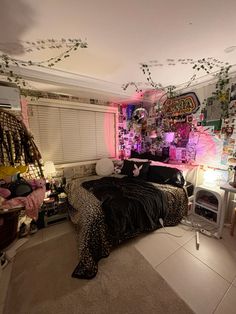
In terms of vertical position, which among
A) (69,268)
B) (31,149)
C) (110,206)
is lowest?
(69,268)

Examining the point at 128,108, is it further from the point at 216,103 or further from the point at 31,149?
the point at 31,149

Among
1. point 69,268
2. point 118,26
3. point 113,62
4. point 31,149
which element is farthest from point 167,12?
point 69,268

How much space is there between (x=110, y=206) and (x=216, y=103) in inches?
90.8

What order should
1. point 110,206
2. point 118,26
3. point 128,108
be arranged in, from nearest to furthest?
point 118,26
point 110,206
point 128,108

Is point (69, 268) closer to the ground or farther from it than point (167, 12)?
closer to the ground

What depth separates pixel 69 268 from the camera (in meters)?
1.60

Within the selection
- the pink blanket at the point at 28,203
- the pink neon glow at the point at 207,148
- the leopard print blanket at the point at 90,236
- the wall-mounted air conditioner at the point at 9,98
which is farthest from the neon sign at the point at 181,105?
the pink blanket at the point at 28,203

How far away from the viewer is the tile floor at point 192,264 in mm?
1280

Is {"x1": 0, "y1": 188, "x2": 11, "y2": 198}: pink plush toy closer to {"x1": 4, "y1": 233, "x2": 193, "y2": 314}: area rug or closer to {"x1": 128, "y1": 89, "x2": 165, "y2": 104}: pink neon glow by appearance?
{"x1": 4, "y1": 233, "x2": 193, "y2": 314}: area rug

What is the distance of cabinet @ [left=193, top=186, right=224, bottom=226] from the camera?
6.90 ft

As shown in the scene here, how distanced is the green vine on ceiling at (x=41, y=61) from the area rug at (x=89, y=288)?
2.32 meters

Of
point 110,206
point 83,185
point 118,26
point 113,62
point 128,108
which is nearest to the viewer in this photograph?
point 118,26

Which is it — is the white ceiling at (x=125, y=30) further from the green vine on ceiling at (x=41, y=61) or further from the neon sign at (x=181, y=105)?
the neon sign at (x=181, y=105)

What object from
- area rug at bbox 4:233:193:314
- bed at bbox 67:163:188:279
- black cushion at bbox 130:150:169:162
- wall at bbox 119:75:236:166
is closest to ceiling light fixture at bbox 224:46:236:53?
wall at bbox 119:75:236:166
